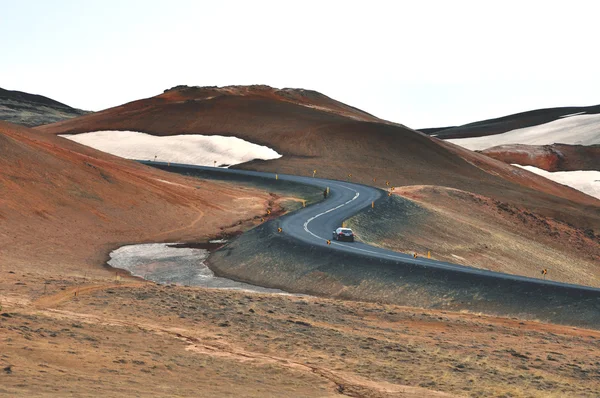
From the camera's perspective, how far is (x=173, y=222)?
69.9 m

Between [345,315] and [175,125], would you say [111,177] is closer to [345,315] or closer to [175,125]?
[345,315]

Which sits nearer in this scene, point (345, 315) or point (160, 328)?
point (160, 328)

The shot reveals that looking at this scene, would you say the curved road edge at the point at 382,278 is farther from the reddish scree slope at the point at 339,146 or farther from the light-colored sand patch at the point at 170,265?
the reddish scree slope at the point at 339,146

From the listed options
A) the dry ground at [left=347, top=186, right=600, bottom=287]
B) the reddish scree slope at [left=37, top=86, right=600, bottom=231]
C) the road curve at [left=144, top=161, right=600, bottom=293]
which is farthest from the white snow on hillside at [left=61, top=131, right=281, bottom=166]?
the dry ground at [left=347, top=186, right=600, bottom=287]

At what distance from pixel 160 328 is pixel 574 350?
14.2 meters

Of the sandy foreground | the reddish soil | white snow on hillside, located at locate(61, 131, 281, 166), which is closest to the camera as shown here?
the sandy foreground

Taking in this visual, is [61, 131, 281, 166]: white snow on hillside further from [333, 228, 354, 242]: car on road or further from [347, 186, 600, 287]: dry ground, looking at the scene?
[333, 228, 354, 242]: car on road

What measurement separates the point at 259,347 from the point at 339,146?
113 metres

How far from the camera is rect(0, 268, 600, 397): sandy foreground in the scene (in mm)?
20516

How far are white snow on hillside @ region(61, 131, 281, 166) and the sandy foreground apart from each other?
3616 inches

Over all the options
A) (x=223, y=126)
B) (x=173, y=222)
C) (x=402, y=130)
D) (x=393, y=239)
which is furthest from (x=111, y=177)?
(x=402, y=130)

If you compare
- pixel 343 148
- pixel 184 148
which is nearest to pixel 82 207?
pixel 184 148

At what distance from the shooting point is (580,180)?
158m

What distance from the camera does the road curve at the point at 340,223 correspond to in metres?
43.0
